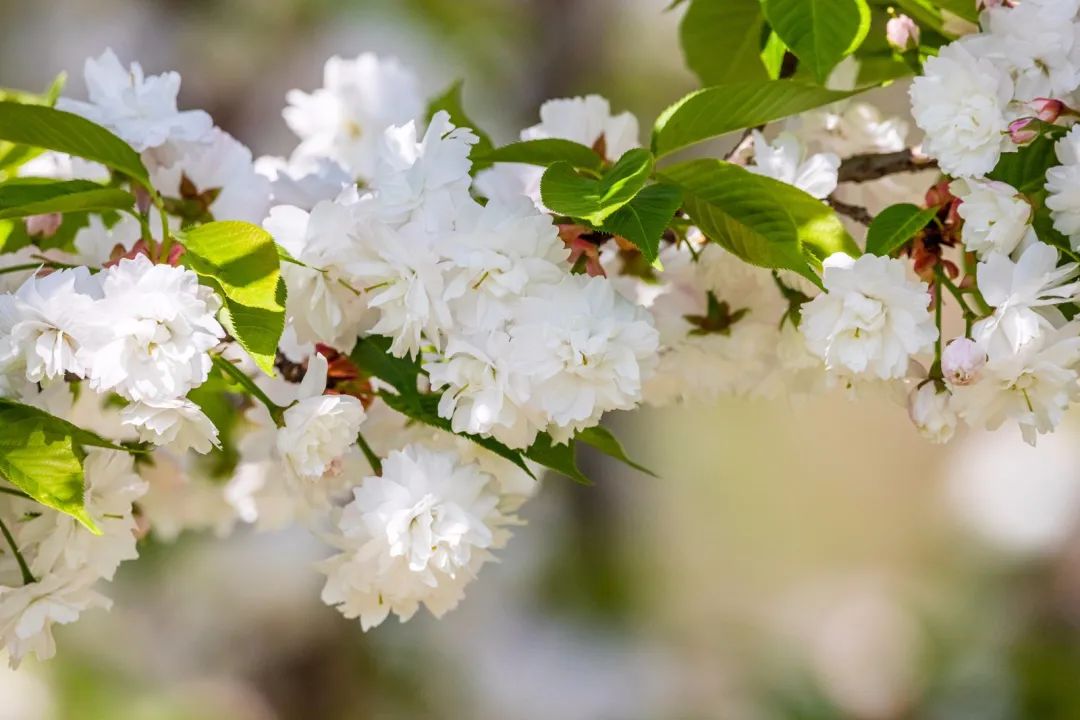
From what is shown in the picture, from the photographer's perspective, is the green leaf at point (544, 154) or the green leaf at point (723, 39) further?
the green leaf at point (723, 39)

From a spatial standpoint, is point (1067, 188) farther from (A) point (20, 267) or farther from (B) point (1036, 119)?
(A) point (20, 267)

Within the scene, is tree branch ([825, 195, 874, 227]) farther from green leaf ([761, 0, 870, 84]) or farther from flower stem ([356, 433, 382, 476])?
flower stem ([356, 433, 382, 476])

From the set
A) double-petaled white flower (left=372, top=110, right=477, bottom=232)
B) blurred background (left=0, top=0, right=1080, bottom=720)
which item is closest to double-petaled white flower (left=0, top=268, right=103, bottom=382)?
double-petaled white flower (left=372, top=110, right=477, bottom=232)

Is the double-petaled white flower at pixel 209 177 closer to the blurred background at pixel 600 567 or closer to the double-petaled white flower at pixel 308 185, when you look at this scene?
the double-petaled white flower at pixel 308 185

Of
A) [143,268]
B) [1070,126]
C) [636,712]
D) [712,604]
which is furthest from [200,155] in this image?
[712,604]

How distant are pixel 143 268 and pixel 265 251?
4cm

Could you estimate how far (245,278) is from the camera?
14.8 inches

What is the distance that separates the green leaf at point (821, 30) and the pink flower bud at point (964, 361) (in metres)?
0.11

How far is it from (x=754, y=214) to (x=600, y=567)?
1.89 m

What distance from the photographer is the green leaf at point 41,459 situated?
38 centimetres

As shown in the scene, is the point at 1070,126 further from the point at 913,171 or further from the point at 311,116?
the point at 311,116

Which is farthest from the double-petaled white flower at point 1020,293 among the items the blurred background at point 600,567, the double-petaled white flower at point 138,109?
the blurred background at point 600,567

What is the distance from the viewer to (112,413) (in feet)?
1.93

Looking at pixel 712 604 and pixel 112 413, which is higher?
pixel 112 413
